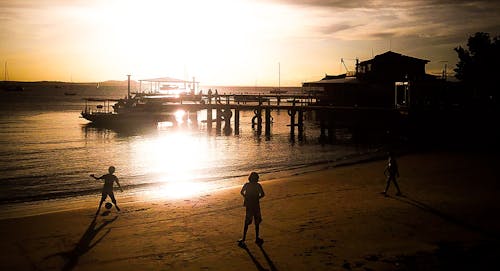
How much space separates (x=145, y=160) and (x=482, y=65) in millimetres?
33400

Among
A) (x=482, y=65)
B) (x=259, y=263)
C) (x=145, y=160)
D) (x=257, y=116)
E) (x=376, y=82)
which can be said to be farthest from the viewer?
(x=257, y=116)

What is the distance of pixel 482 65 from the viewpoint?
4191cm

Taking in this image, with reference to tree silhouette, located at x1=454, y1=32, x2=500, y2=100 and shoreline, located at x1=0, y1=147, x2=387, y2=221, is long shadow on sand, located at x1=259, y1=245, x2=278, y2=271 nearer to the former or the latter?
shoreline, located at x1=0, y1=147, x2=387, y2=221

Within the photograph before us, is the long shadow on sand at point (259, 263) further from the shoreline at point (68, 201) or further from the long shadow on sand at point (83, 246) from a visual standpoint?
the shoreline at point (68, 201)

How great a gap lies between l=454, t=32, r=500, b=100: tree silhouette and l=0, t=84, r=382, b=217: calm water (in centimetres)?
1558

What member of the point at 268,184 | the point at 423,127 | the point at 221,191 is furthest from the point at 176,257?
the point at 423,127

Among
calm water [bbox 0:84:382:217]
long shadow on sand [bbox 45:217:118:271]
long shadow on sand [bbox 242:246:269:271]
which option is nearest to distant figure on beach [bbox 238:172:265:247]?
long shadow on sand [bbox 242:246:269:271]

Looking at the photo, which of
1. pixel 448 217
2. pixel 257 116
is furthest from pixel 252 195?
pixel 257 116

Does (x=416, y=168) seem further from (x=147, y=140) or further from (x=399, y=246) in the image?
(x=147, y=140)

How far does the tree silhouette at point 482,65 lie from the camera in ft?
135

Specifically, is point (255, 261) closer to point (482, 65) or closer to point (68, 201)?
point (68, 201)

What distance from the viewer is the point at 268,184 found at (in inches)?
780

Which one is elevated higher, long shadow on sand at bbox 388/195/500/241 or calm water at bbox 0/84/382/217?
long shadow on sand at bbox 388/195/500/241

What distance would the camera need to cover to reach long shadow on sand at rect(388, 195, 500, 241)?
10500 millimetres
